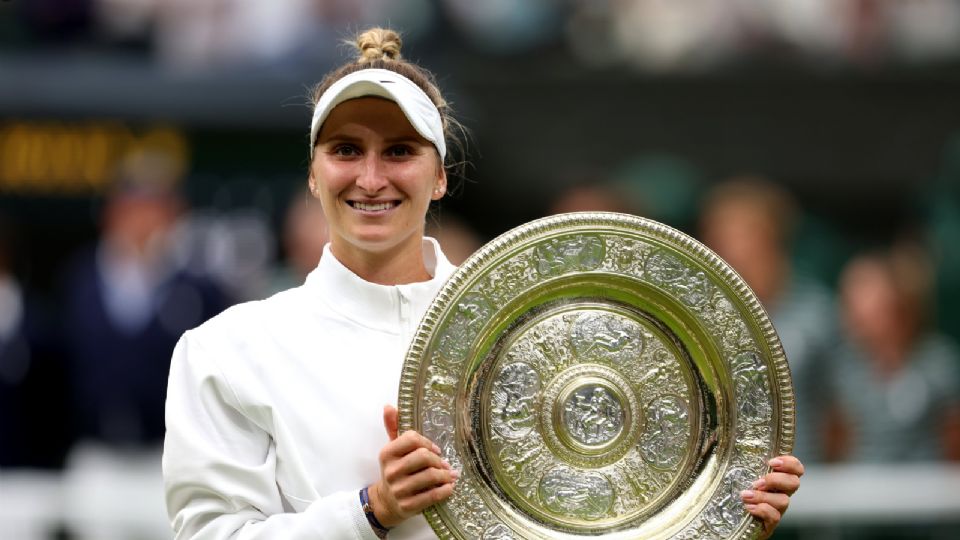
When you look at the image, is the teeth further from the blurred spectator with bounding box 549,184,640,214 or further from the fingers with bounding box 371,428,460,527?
the blurred spectator with bounding box 549,184,640,214

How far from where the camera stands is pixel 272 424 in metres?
3.65

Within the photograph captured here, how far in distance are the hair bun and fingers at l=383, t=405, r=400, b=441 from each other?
0.73 m

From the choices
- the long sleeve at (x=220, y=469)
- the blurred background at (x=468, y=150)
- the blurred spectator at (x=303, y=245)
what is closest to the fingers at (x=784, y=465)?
the long sleeve at (x=220, y=469)

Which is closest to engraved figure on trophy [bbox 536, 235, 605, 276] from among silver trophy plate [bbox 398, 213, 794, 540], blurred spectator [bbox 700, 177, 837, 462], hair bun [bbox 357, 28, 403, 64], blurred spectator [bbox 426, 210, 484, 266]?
silver trophy plate [bbox 398, 213, 794, 540]

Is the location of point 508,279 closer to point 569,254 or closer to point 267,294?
point 569,254

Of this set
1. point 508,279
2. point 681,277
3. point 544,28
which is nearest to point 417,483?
point 508,279

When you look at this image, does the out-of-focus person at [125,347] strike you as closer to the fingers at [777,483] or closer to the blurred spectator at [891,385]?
the blurred spectator at [891,385]

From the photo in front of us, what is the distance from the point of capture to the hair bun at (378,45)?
3.88 meters

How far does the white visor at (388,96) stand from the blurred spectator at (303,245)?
3.75 metres

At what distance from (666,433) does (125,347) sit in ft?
16.3

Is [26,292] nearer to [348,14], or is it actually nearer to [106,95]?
[106,95]

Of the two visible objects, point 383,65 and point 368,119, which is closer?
point 368,119

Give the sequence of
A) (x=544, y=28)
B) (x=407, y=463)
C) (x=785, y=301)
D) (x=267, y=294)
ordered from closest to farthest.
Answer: (x=407, y=463) → (x=785, y=301) → (x=267, y=294) → (x=544, y=28)

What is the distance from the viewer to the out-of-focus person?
829cm
